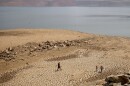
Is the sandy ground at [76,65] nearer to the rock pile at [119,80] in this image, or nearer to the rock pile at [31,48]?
the rock pile at [31,48]

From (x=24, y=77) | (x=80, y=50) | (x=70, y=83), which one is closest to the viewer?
(x=70, y=83)

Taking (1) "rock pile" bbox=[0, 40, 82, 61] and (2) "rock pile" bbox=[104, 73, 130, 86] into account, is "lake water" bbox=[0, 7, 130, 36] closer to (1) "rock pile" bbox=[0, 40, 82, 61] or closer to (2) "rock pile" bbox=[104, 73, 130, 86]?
(1) "rock pile" bbox=[0, 40, 82, 61]

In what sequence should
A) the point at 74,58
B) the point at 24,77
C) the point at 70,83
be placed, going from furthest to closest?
1. the point at 74,58
2. the point at 24,77
3. the point at 70,83

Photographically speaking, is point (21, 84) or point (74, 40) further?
point (74, 40)

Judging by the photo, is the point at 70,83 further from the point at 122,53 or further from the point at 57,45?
the point at 57,45

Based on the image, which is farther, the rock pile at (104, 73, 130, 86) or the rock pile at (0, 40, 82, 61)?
the rock pile at (0, 40, 82, 61)

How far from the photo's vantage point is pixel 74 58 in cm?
2523

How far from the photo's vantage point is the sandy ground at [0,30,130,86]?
1942cm

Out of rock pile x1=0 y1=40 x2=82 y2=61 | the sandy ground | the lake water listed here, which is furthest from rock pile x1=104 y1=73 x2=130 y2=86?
the lake water

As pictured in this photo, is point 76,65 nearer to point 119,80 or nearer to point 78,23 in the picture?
point 119,80

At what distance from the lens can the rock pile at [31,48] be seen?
26.4 m

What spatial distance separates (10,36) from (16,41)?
2630mm

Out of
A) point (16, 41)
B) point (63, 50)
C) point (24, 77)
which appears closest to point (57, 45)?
point (63, 50)

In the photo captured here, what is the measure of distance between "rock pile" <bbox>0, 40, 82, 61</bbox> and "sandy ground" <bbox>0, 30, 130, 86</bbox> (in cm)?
89
